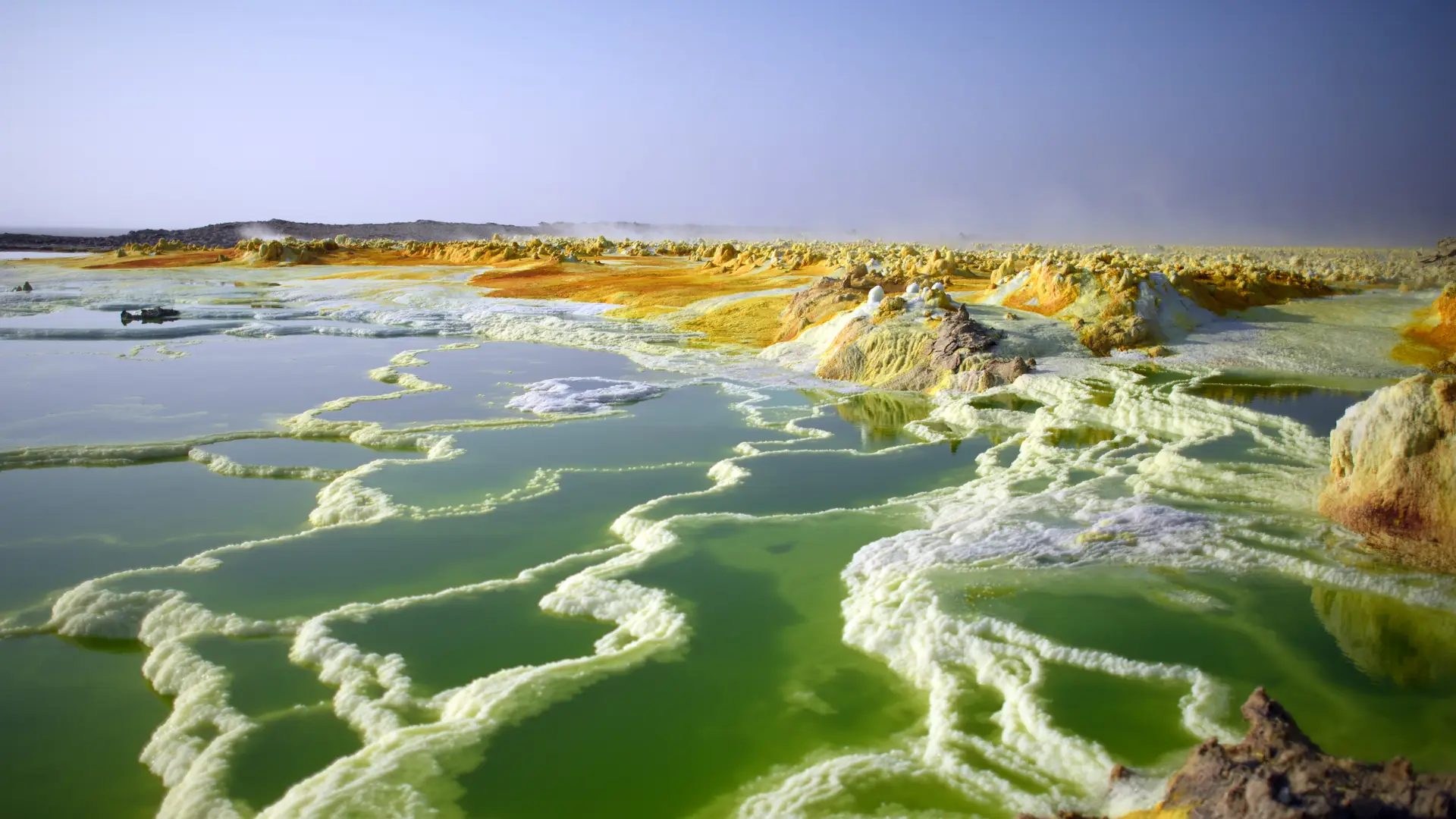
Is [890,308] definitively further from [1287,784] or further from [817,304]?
[1287,784]

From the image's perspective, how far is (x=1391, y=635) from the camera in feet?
14.3

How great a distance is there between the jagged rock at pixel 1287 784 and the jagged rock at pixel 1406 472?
3367mm

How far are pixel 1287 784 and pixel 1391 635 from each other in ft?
9.25

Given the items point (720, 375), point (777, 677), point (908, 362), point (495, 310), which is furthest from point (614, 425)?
point (495, 310)

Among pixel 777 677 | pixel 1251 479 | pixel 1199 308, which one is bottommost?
pixel 777 677

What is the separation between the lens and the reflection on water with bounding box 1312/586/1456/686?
4.02 m

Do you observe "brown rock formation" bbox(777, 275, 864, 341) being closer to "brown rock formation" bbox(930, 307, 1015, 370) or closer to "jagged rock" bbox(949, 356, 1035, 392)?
"brown rock formation" bbox(930, 307, 1015, 370)

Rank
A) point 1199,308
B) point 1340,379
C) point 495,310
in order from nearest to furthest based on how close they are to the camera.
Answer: point 1340,379 < point 1199,308 < point 495,310

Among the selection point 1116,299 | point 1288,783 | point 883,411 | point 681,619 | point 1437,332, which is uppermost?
point 1116,299

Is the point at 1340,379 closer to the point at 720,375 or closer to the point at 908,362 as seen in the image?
the point at 908,362

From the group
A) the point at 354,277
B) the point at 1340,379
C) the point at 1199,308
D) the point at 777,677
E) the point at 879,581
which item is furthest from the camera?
the point at 354,277

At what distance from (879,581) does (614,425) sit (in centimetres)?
505

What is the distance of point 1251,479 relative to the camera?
676cm

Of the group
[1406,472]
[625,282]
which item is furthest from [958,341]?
[625,282]
